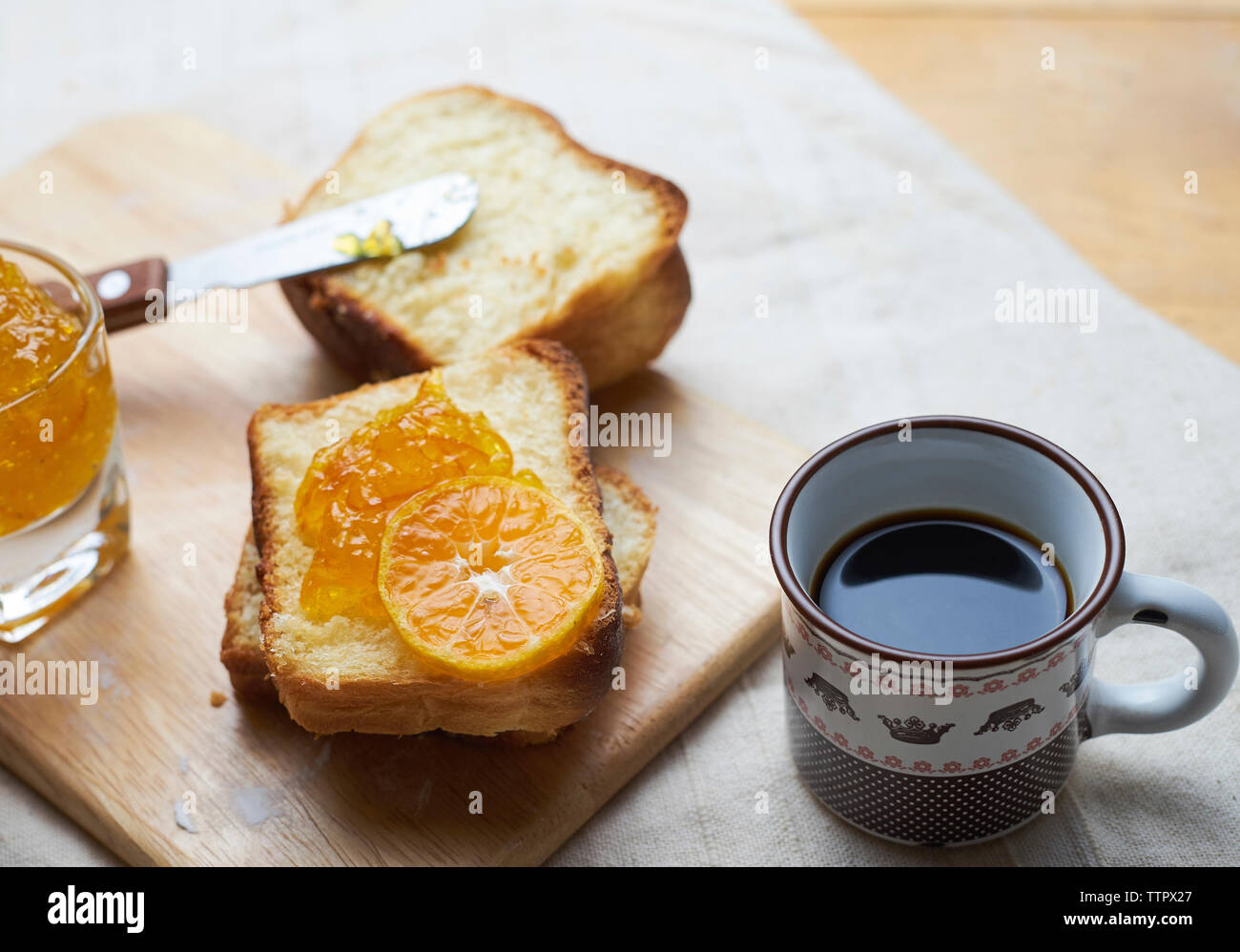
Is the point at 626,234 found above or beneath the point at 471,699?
above

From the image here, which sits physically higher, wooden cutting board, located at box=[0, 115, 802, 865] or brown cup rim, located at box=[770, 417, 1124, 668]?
brown cup rim, located at box=[770, 417, 1124, 668]

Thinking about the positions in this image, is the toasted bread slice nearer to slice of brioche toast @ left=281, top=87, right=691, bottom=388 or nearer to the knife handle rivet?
slice of brioche toast @ left=281, top=87, right=691, bottom=388

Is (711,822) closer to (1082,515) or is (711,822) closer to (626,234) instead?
(1082,515)

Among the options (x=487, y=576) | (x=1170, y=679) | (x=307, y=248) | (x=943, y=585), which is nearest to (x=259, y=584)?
(x=487, y=576)

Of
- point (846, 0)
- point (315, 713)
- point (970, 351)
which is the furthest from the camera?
point (846, 0)

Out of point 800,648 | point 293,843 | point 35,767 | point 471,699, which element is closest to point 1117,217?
point 800,648

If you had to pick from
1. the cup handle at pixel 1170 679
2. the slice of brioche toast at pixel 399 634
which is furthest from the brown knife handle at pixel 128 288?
the cup handle at pixel 1170 679

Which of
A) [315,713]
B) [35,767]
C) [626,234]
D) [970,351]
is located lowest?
[35,767]

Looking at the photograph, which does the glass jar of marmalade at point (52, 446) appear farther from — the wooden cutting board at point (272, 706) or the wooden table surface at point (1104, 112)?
the wooden table surface at point (1104, 112)

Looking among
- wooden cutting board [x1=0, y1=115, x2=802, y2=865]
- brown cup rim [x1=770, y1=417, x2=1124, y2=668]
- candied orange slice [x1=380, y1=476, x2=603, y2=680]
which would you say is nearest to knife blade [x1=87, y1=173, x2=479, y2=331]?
wooden cutting board [x1=0, y1=115, x2=802, y2=865]
